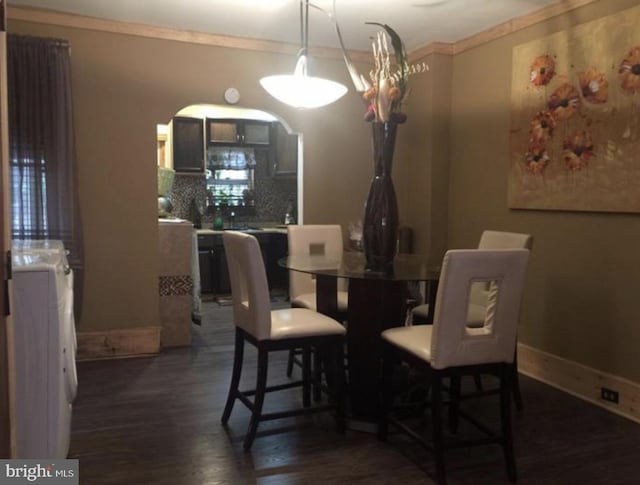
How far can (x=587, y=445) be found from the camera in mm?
2664

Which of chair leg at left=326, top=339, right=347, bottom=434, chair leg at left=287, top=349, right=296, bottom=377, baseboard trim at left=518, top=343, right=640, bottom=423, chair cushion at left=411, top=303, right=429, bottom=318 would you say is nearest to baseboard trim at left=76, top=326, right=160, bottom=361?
chair leg at left=287, top=349, right=296, bottom=377

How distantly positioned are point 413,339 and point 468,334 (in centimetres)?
26

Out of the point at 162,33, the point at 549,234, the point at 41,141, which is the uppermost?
the point at 162,33

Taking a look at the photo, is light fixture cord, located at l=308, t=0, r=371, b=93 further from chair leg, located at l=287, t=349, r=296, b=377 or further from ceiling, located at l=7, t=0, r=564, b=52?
chair leg, located at l=287, t=349, r=296, b=377

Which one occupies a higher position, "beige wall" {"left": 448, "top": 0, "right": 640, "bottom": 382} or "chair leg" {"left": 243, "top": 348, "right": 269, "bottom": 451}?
"beige wall" {"left": 448, "top": 0, "right": 640, "bottom": 382}

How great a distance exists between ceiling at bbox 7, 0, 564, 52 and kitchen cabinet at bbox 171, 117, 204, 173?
2.47 meters

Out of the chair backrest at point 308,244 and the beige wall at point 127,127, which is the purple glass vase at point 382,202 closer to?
the chair backrest at point 308,244

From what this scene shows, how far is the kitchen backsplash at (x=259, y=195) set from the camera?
6.87 meters

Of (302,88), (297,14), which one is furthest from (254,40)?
(302,88)

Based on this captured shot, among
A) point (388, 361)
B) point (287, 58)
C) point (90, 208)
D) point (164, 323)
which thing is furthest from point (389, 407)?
point (287, 58)

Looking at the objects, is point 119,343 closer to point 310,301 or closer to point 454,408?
point 310,301

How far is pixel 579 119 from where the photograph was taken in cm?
328

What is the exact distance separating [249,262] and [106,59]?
2.27 m

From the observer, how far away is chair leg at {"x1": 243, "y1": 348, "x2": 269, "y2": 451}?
2543 millimetres
